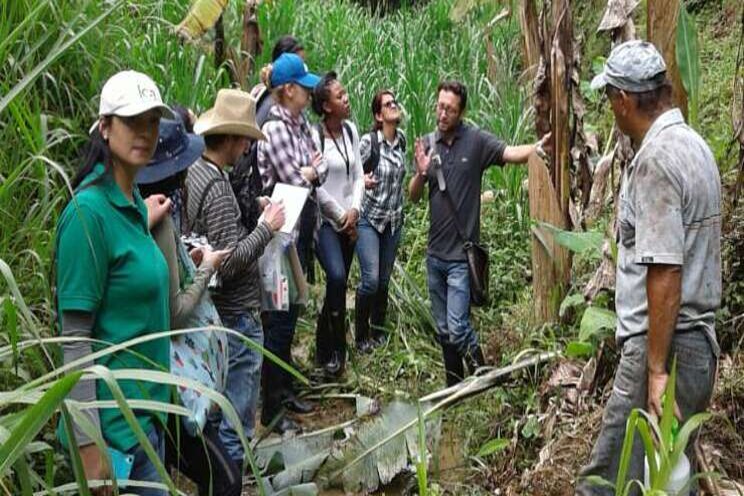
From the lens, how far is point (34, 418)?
1635 millimetres

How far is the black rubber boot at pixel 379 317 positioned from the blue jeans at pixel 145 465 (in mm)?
3902

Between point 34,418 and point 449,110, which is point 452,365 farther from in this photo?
point 34,418

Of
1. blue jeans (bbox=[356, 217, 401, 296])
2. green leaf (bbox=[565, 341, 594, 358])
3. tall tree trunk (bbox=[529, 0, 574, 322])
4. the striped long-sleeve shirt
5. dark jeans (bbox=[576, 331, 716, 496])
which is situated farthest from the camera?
blue jeans (bbox=[356, 217, 401, 296])

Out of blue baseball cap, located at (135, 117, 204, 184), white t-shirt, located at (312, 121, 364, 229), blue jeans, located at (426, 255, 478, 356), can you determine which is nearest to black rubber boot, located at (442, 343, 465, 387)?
blue jeans, located at (426, 255, 478, 356)

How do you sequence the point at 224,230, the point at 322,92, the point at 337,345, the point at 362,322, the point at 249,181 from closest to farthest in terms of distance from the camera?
the point at 224,230 → the point at 249,181 → the point at 322,92 → the point at 337,345 → the point at 362,322

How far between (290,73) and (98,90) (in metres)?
1.21

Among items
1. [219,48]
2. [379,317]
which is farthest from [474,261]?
[219,48]

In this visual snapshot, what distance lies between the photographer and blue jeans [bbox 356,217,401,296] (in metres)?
6.64

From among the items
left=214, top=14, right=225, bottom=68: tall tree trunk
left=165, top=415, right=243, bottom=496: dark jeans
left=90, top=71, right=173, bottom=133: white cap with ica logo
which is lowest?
left=165, top=415, right=243, bottom=496: dark jeans

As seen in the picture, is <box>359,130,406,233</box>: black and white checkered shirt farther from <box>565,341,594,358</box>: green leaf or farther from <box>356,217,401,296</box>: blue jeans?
<box>565,341,594,358</box>: green leaf

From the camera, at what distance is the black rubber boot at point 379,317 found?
693 cm

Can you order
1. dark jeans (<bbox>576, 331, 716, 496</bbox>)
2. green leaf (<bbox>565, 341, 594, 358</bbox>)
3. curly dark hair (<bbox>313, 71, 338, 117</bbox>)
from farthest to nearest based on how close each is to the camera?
curly dark hair (<bbox>313, 71, 338, 117</bbox>), green leaf (<bbox>565, 341, 594, 358</bbox>), dark jeans (<bbox>576, 331, 716, 496</bbox>)

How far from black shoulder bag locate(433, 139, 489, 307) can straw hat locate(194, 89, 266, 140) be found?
5.45ft

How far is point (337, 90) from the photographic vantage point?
6.16 meters
